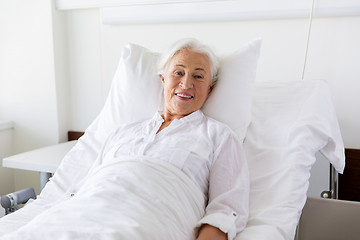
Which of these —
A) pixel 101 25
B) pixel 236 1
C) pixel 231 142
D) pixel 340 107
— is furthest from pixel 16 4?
pixel 340 107

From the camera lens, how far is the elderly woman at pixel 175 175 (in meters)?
0.94

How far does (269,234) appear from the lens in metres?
1.05

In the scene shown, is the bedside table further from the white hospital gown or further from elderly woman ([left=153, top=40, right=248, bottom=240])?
elderly woman ([left=153, top=40, right=248, bottom=240])

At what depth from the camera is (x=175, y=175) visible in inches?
45.8

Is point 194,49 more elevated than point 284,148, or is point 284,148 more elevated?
point 194,49

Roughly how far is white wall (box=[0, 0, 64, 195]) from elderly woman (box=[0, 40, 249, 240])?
1.02 m

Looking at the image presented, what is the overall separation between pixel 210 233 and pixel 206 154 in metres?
0.30

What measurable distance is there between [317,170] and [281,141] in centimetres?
59

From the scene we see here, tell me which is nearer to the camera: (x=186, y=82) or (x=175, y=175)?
(x=175, y=175)

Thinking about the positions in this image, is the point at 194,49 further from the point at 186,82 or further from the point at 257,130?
the point at 257,130

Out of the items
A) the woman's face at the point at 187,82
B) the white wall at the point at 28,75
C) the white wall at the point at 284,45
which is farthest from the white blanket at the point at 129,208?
the white wall at the point at 28,75

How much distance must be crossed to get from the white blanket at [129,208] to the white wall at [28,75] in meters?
1.28

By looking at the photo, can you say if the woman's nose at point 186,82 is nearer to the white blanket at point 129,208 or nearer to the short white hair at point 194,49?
the short white hair at point 194,49

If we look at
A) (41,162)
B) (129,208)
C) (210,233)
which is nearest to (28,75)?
(41,162)
